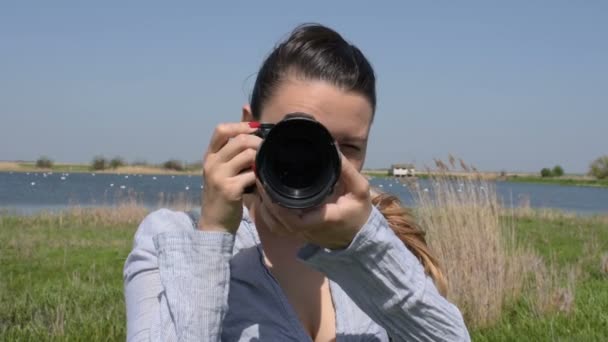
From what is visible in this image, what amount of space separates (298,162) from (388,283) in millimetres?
260

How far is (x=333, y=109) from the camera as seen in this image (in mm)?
1326

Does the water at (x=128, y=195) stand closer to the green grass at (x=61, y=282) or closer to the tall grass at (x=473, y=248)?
the tall grass at (x=473, y=248)

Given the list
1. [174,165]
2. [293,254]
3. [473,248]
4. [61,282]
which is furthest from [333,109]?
[174,165]

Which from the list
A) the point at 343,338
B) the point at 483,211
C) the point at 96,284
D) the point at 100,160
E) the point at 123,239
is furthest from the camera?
the point at 100,160

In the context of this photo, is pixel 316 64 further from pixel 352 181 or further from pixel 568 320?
pixel 568 320

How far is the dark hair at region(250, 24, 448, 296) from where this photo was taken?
1382mm

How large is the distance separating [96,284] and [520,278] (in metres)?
4.18

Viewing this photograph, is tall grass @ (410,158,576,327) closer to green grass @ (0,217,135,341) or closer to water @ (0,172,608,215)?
water @ (0,172,608,215)

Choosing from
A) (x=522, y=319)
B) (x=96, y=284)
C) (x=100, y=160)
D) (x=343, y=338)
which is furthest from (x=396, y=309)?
(x=100, y=160)

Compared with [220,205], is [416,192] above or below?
below

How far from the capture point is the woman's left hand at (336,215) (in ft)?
3.70

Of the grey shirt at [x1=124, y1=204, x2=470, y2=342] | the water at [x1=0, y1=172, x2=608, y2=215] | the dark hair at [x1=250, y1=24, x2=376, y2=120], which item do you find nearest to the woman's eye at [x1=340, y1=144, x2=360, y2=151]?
the dark hair at [x1=250, y1=24, x2=376, y2=120]

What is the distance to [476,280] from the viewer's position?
5461mm

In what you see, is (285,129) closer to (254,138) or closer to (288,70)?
(254,138)
